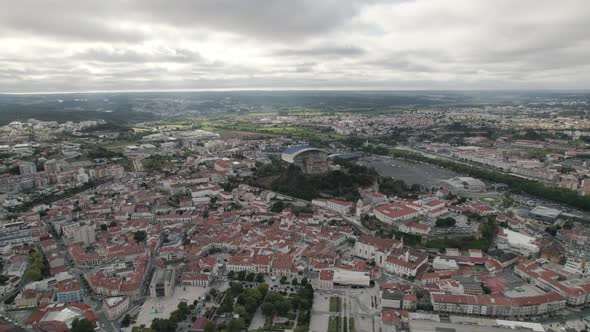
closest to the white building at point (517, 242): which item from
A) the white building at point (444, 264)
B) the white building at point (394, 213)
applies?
the white building at point (444, 264)

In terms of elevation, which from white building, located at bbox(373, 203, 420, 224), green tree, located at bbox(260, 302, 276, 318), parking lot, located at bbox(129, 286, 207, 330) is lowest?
parking lot, located at bbox(129, 286, 207, 330)

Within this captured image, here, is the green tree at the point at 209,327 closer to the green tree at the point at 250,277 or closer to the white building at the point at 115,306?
the white building at the point at 115,306

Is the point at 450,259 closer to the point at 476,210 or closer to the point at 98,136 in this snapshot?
the point at 476,210

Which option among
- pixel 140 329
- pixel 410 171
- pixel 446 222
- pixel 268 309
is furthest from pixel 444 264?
pixel 410 171

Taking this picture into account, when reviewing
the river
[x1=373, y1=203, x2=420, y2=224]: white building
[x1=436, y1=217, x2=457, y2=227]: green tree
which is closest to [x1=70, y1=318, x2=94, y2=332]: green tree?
[x1=373, y1=203, x2=420, y2=224]: white building

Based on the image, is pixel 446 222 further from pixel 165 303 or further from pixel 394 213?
pixel 165 303

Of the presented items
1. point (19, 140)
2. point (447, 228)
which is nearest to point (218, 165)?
point (447, 228)

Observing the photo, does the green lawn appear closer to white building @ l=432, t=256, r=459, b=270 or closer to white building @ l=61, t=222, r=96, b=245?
→ white building @ l=61, t=222, r=96, b=245

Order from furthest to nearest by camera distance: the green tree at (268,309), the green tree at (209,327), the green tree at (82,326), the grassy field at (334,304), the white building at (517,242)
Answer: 1. the white building at (517,242)
2. the grassy field at (334,304)
3. the green tree at (268,309)
4. the green tree at (209,327)
5. the green tree at (82,326)
